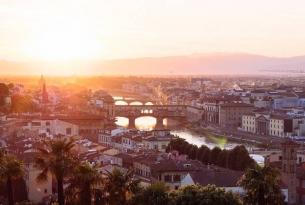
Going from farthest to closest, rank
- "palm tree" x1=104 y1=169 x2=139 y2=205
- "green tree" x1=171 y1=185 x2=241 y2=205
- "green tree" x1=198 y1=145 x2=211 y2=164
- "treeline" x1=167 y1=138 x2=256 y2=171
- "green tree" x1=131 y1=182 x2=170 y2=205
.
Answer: "green tree" x1=198 y1=145 x2=211 y2=164 < "treeline" x1=167 y1=138 x2=256 y2=171 < "green tree" x1=171 y1=185 x2=241 y2=205 < "green tree" x1=131 y1=182 x2=170 y2=205 < "palm tree" x1=104 y1=169 x2=139 y2=205

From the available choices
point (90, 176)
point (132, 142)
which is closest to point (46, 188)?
point (90, 176)

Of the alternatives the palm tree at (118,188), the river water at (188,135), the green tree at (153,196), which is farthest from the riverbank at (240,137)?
the palm tree at (118,188)

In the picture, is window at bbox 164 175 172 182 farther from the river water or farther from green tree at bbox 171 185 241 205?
the river water

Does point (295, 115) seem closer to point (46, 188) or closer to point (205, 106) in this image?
point (205, 106)

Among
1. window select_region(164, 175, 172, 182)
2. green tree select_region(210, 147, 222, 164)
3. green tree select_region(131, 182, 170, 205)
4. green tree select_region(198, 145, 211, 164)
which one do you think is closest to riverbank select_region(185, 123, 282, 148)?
green tree select_region(198, 145, 211, 164)

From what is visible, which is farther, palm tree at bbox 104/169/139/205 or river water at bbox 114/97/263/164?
river water at bbox 114/97/263/164

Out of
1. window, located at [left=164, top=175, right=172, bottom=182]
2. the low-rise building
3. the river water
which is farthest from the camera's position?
the low-rise building

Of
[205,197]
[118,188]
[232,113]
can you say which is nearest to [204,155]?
[205,197]
